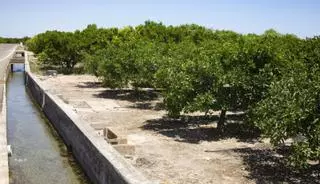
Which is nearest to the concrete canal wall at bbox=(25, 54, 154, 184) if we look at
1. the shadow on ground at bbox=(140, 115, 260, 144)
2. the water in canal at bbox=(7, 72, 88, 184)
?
the water in canal at bbox=(7, 72, 88, 184)

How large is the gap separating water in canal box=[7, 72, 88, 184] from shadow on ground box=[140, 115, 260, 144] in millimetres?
3992

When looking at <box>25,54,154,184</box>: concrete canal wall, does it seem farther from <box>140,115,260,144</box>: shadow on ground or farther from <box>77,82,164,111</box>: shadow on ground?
<box>77,82,164,111</box>: shadow on ground

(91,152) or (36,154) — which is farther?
(36,154)

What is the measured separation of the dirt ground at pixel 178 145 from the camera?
1378 centimetres

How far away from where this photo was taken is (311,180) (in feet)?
44.2

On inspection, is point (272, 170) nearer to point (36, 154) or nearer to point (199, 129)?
point (199, 129)

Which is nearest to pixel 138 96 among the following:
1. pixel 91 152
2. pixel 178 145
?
pixel 178 145

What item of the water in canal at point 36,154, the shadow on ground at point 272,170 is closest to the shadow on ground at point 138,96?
the water in canal at point 36,154

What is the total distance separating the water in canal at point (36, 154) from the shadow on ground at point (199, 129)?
13.1 feet

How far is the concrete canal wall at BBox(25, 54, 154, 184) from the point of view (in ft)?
39.4

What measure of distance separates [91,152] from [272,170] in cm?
565

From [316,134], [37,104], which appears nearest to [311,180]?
[316,134]

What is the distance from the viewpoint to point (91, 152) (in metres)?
15.3

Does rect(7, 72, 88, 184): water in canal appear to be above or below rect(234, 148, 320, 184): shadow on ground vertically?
below
